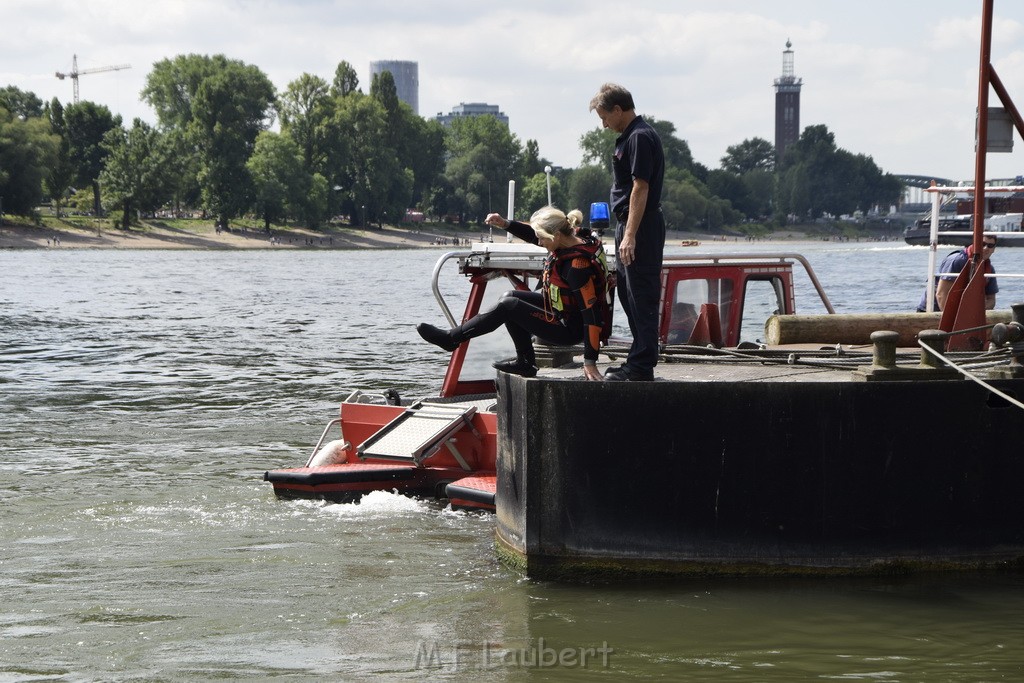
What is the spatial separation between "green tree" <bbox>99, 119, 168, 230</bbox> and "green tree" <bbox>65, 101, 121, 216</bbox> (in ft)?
16.3

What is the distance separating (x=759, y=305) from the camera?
1371 centimetres

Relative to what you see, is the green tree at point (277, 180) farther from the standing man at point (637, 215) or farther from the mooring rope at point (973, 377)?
the mooring rope at point (973, 377)

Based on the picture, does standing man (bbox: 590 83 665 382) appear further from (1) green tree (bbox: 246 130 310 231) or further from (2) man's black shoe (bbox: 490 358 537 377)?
(1) green tree (bbox: 246 130 310 231)

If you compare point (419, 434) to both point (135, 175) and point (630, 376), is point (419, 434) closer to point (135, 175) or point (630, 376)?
point (630, 376)

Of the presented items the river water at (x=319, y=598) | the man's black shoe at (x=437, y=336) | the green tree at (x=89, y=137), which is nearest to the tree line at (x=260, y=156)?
the green tree at (x=89, y=137)

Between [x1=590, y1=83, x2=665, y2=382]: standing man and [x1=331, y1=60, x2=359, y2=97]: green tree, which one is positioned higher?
[x1=331, y1=60, x2=359, y2=97]: green tree

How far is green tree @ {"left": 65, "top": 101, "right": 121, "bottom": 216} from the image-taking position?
13112 centimetres

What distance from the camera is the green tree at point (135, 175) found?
119 m

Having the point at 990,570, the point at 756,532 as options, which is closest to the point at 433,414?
the point at 756,532

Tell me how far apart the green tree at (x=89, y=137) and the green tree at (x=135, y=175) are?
4960 millimetres

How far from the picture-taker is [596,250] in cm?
978

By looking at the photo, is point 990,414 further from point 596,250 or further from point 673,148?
point 673,148

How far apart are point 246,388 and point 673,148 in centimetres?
17392

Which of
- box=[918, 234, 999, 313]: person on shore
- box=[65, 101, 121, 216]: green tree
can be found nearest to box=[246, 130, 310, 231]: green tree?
box=[65, 101, 121, 216]: green tree
